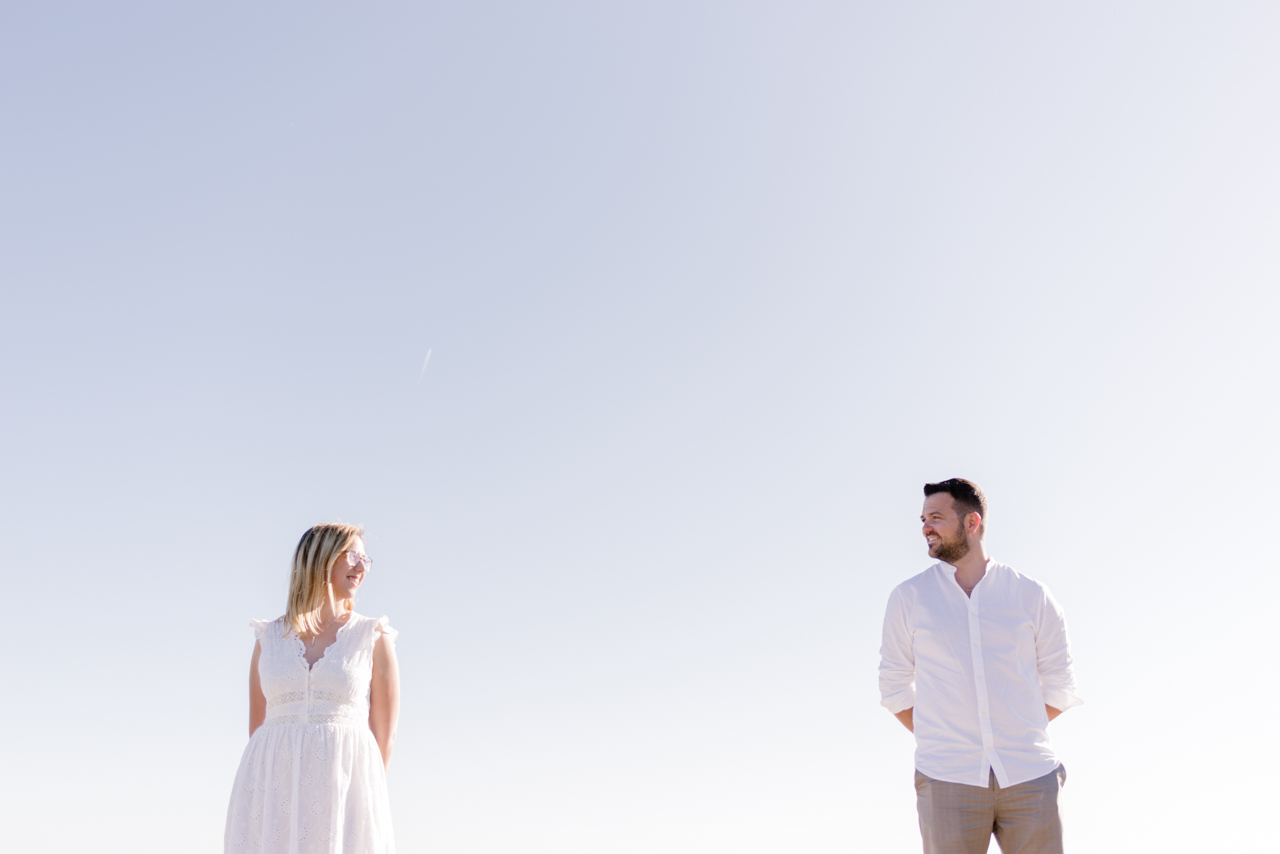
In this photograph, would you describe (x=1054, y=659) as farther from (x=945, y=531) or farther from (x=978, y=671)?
(x=945, y=531)

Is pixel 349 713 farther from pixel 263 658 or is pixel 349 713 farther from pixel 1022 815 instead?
pixel 1022 815

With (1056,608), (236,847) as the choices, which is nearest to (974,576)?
(1056,608)

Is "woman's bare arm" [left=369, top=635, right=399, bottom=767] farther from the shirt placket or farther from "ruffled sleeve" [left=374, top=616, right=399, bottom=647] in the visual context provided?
the shirt placket

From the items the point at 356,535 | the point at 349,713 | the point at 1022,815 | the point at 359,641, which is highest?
the point at 356,535

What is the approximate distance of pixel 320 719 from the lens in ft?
19.5

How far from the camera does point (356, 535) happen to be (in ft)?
21.0

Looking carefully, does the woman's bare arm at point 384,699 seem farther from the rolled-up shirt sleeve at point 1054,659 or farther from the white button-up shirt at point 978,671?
the rolled-up shirt sleeve at point 1054,659

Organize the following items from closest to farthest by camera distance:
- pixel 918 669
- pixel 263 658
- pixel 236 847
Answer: pixel 236 847
pixel 263 658
pixel 918 669

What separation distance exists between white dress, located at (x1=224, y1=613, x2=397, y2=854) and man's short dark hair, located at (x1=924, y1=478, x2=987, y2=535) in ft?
12.0

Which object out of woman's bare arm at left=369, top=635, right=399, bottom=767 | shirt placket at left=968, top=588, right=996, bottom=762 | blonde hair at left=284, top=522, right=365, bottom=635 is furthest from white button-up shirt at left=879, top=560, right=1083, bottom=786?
blonde hair at left=284, top=522, right=365, bottom=635

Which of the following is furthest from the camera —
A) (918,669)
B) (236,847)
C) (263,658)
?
(918,669)

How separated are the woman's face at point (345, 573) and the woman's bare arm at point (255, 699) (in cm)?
53

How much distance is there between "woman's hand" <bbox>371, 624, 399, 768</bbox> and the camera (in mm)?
6133

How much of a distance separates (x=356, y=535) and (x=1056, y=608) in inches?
168
